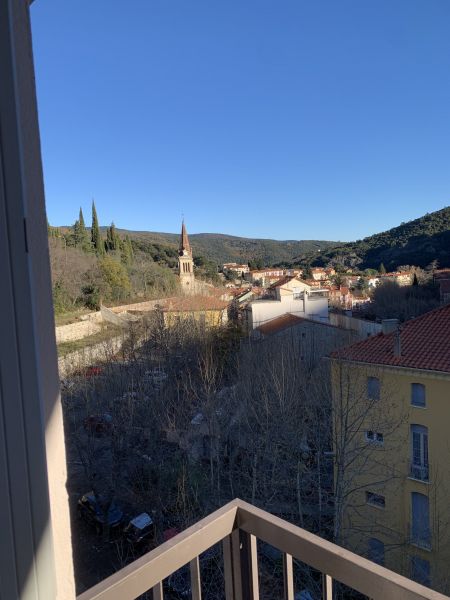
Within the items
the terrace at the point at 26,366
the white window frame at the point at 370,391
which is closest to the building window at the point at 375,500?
the white window frame at the point at 370,391

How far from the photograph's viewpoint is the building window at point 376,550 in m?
7.11

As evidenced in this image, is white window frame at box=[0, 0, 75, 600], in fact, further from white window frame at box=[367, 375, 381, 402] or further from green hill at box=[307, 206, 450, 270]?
green hill at box=[307, 206, 450, 270]

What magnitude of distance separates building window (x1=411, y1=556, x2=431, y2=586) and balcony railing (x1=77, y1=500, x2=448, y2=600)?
7557 millimetres

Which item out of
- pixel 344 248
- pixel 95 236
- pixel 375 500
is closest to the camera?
pixel 375 500

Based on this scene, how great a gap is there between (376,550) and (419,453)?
1891 millimetres

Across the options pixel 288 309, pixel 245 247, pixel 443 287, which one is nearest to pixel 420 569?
pixel 288 309

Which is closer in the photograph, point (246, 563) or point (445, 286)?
point (246, 563)

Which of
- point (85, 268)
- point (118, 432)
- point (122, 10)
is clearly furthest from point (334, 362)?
point (85, 268)

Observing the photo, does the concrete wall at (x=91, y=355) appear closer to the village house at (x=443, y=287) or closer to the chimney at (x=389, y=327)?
the chimney at (x=389, y=327)

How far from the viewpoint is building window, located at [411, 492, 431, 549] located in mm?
6758

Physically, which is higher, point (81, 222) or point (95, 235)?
point (81, 222)

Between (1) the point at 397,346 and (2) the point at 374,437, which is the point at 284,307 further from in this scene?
(2) the point at 374,437

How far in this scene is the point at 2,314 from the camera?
45 cm

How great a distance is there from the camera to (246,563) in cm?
98
